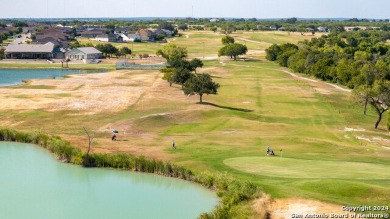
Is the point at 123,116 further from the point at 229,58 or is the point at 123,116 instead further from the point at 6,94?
the point at 229,58

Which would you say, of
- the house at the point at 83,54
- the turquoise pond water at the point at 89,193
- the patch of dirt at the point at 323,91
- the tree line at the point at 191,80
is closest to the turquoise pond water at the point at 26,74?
the house at the point at 83,54

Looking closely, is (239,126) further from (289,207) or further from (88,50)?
(88,50)

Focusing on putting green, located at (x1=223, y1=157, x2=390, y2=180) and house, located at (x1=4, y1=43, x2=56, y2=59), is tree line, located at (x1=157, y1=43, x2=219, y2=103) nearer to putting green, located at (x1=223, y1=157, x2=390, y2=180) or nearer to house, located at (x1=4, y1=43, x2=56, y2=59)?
putting green, located at (x1=223, y1=157, x2=390, y2=180)

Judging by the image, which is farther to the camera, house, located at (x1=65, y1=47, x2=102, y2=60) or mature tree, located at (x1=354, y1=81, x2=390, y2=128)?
house, located at (x1=65, y1=47, x2=102, y2=60)

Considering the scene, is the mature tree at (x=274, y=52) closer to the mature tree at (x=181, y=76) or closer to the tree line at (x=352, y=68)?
the tree line at (x=352, y=68)

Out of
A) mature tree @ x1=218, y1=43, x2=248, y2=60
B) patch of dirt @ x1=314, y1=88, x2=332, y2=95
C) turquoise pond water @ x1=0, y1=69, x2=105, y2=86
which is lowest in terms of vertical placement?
turquoise pond water @ x1=0, y1=69, x2=105, y2=86

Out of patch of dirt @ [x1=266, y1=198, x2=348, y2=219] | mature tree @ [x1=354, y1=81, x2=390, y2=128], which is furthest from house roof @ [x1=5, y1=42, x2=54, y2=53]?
patch of dirt @ [x1=266, y1=198, x2=348, y2=219]

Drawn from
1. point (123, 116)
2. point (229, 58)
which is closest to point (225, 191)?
point (123, 116)
